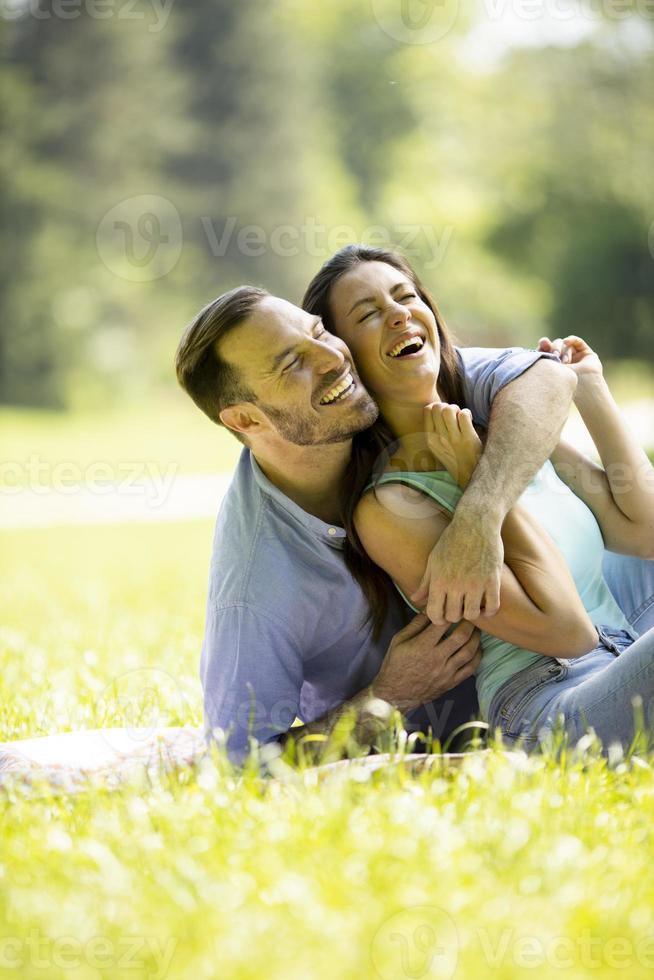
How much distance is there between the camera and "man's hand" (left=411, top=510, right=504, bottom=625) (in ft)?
9.04

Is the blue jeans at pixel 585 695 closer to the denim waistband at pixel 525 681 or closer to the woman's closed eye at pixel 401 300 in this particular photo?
the denim waistband at pixel 525 681

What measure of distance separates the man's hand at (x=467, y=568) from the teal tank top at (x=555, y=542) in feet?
0.65

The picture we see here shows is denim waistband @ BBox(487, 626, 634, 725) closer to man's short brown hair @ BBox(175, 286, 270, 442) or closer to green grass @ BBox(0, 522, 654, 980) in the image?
green grass @ BBox(0, 522, 654, 980)

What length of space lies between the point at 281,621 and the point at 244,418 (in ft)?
1.97

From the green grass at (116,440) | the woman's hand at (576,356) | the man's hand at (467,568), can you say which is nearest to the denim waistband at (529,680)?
the man's hand at (467,568)

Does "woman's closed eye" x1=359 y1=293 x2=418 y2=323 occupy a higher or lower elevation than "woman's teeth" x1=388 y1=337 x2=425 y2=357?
higher

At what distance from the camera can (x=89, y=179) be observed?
25484 mm

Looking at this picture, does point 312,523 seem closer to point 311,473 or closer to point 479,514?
point 311,473

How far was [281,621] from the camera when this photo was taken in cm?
295

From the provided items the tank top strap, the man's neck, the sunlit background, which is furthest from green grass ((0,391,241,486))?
the tank top strap

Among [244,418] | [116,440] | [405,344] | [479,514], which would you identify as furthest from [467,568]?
[116,440]

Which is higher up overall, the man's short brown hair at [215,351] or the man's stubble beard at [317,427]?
the man's short brown hair at [215,351]

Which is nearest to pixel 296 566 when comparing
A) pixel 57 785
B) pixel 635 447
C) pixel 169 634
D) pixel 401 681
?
pixel 401 681

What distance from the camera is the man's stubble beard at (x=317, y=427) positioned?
3.04 m
